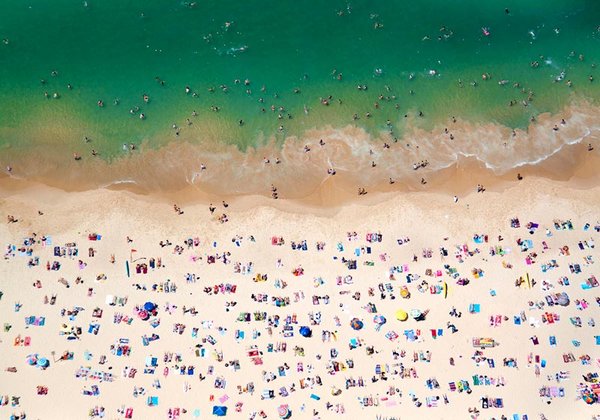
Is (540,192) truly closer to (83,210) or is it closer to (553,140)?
(553,140)

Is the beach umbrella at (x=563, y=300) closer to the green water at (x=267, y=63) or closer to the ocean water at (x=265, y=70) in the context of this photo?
the ocean water at (x=265, y=70)

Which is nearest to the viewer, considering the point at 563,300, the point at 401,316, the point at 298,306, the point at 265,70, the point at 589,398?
the point at 589,398

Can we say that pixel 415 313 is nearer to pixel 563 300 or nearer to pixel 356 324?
pixel 356 324

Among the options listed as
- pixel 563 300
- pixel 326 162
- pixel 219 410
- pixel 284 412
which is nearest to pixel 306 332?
pixel 284 412

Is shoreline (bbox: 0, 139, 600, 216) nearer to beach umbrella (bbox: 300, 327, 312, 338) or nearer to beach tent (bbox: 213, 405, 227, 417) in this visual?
beach umbrella (bbox: 300, 327, 312, 338)

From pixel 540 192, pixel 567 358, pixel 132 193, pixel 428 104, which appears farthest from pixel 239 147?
pixel 567 358

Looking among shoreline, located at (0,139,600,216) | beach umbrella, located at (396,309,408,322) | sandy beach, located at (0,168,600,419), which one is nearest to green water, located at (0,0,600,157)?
shoreline, located at (0,139,600,216)
